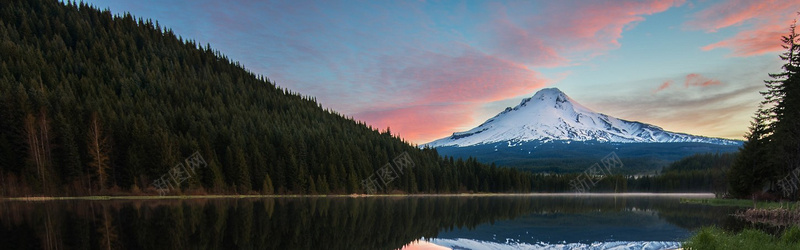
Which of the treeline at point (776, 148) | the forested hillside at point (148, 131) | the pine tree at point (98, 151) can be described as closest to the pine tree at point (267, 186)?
the forested hillside at point (148, 131)

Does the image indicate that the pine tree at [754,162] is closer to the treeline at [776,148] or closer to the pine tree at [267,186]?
the treeline at [776,148]

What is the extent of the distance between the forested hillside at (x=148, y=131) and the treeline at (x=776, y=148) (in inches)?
2835

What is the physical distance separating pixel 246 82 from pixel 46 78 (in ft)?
284

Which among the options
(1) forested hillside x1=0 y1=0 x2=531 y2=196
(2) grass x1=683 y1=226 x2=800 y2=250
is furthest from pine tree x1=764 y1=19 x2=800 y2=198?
(1) forested hillside x1=0 y1=0 x2=531 y2=196

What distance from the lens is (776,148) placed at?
167 ft

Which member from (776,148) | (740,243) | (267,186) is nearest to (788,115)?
(776,148)

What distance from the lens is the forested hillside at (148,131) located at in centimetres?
6762

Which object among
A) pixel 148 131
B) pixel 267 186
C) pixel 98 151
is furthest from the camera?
pixel 267 186

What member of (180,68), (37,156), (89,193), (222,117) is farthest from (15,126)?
(180,68)

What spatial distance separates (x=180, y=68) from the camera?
17738 centimetres

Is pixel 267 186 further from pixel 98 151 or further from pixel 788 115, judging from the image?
pixel 788 115

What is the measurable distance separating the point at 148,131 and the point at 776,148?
92588 mm

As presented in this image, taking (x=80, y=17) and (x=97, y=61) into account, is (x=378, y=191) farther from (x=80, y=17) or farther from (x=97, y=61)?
(x=80, y=17)

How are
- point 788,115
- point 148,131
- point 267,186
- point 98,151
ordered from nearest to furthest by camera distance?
point 788,115, point 98,151, point 148,131, point 267,186
